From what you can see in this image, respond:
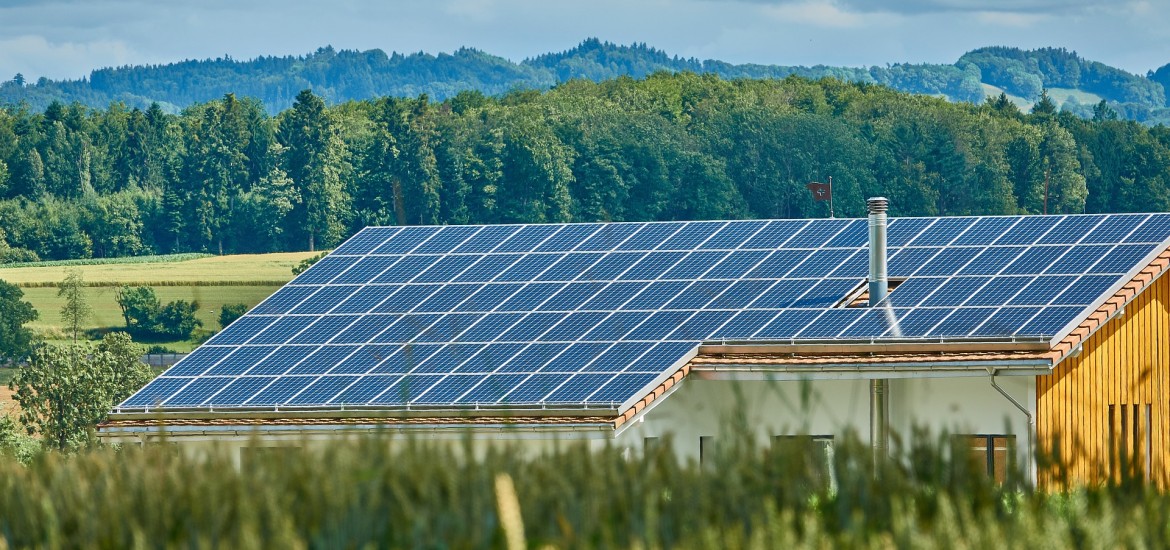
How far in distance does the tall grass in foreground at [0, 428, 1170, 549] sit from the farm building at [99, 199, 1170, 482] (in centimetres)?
1310

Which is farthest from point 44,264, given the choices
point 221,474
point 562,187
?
point 221,474

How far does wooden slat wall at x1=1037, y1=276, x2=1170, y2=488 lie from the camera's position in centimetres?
2675

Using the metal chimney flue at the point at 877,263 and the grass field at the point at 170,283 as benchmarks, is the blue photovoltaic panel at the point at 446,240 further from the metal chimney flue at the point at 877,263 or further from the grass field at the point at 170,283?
the grass field at the point at 170,283

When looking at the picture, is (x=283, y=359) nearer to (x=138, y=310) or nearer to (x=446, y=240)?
(x=446, y=240)

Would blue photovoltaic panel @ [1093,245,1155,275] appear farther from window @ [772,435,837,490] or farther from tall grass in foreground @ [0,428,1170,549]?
window @ [772,435,837,490]

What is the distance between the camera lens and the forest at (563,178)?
181m

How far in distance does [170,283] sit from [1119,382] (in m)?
137

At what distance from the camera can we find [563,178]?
182m

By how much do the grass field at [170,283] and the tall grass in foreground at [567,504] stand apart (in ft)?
440

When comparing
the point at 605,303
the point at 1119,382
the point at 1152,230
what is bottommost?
the point at 1119,382

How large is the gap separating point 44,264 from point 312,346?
15224 cm

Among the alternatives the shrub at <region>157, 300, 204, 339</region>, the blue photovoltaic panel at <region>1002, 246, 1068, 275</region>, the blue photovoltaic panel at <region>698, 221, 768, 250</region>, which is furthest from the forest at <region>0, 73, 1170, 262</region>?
the blue photovoltaic panel at <region>1002, 246, 1068, 275</region>

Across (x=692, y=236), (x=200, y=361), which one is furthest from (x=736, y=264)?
(x=200, y=361)

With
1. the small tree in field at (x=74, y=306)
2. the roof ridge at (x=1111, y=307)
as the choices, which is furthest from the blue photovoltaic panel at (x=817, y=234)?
the small tree in field at (x=74, y=306)
